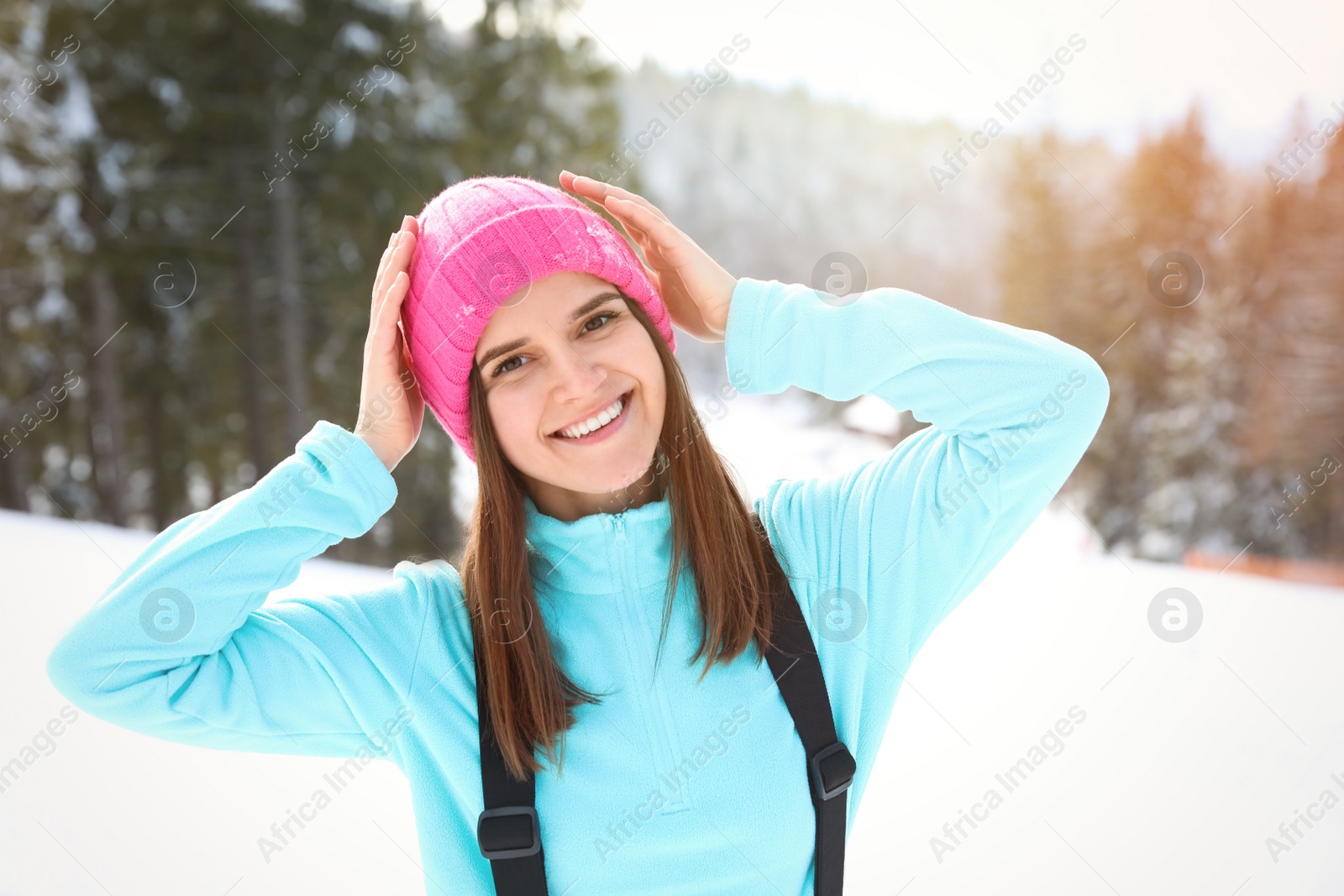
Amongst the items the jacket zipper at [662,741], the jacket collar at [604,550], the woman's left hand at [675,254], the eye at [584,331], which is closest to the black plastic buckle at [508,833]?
the jacket zipper at [662,741]

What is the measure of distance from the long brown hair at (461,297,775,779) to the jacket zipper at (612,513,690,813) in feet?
0.10

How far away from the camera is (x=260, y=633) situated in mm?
1260

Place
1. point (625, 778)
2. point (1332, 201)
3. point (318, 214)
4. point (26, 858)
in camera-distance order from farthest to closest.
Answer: point (1332, 201), point (318, 214), point (26, 858), point (625, 778)

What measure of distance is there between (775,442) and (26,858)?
16.3 metres

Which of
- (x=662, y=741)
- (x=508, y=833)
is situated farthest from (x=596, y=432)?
(x=508, y=833)

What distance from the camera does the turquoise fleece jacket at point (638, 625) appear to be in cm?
120

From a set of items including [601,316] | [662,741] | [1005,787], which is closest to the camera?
[662,741]

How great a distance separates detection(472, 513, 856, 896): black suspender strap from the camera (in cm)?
120

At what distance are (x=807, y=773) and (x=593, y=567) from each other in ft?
1.42

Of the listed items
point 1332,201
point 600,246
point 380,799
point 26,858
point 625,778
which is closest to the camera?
point 625,778

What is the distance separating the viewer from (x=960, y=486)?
134 centimetres

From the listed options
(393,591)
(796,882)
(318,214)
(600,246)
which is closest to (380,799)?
(393,591)

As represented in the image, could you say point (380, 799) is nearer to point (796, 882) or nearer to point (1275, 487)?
point (796, 882)

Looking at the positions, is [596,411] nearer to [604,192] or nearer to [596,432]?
[596,432]
